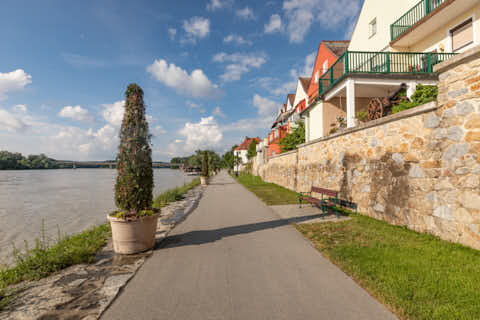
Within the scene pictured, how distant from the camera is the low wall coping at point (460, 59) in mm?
3651

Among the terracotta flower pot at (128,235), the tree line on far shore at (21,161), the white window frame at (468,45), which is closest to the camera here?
the terracotta flower pot at (128,235)

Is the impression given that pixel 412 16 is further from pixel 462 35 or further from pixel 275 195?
pixel 275 195

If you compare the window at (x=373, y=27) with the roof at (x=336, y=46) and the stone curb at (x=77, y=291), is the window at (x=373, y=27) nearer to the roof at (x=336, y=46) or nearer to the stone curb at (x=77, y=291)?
the roof at (x=336, y=46)

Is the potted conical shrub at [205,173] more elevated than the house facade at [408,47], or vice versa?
the house facade at [408,47]

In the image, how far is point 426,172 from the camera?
4.54 meters

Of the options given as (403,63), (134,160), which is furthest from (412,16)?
(134,160)

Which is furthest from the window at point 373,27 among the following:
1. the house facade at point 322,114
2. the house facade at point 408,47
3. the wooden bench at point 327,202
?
the wooden bench at point 327,202

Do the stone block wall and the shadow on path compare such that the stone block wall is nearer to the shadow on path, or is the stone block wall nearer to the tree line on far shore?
the shadow on path

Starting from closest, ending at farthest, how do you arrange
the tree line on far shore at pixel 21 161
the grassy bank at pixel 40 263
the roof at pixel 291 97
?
the grassy bank at pixel 40 263 → the roof at pixel 291 97 → the tree line on far shore at pixel 21 161

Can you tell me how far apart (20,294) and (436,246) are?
6.38 m

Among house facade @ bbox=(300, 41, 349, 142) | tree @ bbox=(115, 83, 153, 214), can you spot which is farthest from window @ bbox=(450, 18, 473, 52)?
tree @ bbox=(115, 83, 153, 214)

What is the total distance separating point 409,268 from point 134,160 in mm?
4960

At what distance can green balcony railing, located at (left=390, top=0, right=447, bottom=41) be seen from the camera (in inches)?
423

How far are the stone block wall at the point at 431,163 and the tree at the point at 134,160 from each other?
5.77m
